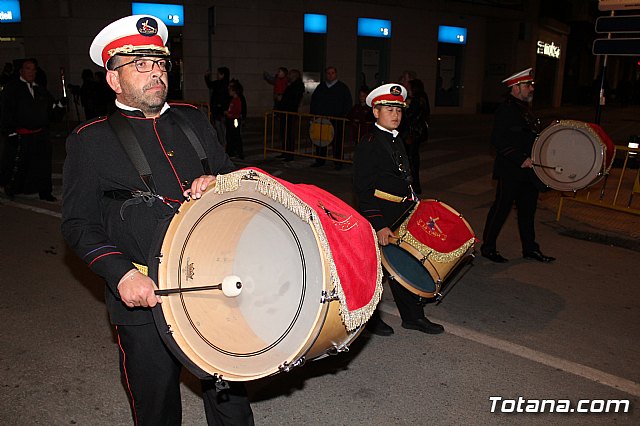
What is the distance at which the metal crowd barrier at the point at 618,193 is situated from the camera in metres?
9.09

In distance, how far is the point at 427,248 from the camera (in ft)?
15.2

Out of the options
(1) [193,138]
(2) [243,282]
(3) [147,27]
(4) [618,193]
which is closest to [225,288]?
(2) [243,282]

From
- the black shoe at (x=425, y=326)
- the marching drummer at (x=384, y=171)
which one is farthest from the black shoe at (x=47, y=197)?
the black shoe at (x=425, y=326)

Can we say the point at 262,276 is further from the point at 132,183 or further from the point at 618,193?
the point at 618,193

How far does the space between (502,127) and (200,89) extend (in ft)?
55.3

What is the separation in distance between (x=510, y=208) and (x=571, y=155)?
0.90 metres

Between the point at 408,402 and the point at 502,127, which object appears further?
the point at 502,127

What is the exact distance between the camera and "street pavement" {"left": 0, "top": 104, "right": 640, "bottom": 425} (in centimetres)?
398

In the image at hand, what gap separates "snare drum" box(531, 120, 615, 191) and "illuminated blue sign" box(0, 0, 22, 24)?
65.9 feet

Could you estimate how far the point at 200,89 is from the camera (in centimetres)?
2206

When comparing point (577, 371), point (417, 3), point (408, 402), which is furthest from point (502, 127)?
point (417, 3)

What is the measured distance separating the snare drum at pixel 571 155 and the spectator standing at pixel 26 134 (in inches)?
276

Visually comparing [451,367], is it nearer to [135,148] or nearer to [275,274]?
[275,274]

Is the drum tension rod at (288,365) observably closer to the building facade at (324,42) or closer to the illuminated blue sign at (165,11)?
the building facade at (324,42)
